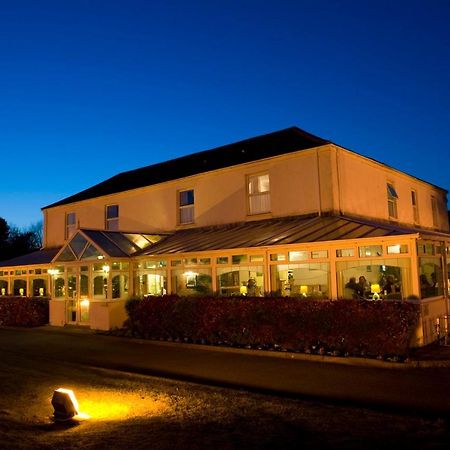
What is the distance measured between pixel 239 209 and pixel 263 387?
1054cm

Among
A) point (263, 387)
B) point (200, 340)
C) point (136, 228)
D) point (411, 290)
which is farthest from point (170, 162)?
point (263, 387)

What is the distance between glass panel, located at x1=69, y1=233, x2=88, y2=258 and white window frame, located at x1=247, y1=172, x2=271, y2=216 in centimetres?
656

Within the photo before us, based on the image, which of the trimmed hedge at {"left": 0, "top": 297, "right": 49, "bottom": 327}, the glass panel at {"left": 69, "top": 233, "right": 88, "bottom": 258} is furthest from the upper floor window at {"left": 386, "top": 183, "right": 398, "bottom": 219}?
the trimmed hedge at {"left": 0, "top": 297, "right": 49, "bottom": 327}

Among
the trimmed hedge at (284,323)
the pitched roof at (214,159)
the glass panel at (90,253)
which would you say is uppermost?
the pitched roof at (214,159)

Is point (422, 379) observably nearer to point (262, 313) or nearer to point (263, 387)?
point (263, 387)

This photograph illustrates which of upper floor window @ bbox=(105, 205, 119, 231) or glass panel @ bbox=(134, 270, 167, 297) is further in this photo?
upper floor window @ bbox=(105, 205, 119, 231)

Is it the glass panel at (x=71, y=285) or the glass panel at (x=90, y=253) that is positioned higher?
the glass panel at (x=90, y=253)

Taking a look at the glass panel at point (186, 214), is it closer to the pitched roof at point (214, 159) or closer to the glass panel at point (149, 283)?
the pitched roof at point (214, 159)


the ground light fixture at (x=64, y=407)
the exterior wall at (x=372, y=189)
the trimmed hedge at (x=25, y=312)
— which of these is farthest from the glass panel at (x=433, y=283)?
the trimmed hedge at (x=25, y=312)

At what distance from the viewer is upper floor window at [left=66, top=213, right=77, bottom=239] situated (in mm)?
26203

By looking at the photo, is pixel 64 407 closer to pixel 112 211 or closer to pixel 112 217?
pixel 112 217

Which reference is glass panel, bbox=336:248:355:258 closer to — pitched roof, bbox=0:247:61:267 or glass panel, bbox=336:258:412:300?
glass panel, bbox=336:258:412:300

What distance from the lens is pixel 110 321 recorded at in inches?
693

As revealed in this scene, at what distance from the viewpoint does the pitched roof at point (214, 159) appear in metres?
18.5
